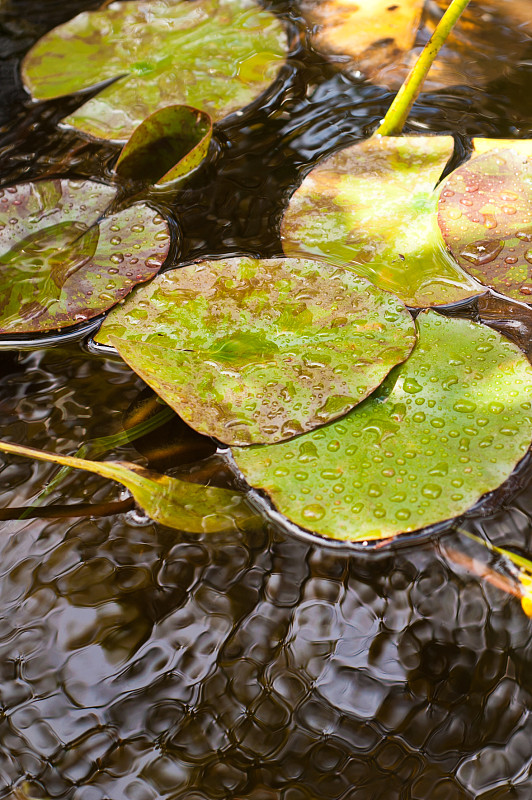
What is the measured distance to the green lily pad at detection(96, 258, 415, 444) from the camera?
91 centimetres

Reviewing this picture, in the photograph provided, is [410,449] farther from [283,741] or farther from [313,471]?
[283,741]

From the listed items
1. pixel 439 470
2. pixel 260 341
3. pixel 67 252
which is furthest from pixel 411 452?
pixel 67 252

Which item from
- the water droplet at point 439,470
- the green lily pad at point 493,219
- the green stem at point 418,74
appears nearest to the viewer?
the water droplet at point 439,470

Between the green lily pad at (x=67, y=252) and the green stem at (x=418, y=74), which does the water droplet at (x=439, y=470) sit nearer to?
the green lily pad at (x=67, y=252)

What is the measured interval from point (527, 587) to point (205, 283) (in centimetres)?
68

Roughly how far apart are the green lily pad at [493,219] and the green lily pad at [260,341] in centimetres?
22

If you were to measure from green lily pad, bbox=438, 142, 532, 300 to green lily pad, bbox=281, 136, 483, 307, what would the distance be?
31mm

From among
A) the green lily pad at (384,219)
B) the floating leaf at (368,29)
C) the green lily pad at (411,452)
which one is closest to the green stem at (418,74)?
the green lily pad at (384,219)

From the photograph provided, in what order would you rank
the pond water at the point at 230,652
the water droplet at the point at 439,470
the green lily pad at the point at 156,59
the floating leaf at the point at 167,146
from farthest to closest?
the green lily pad at the point at 156,59, the floating leaf at the point at 167,146, the water droplet at the point at 439,470, the pond water at the point at 230,652

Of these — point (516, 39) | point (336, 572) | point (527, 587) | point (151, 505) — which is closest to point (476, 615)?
point (527, 587)

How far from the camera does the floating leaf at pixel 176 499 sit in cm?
92

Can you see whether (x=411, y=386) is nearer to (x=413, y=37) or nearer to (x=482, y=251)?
(x=482, y=251)

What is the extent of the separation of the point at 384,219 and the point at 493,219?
0.64 ft

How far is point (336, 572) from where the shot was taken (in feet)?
2.90
